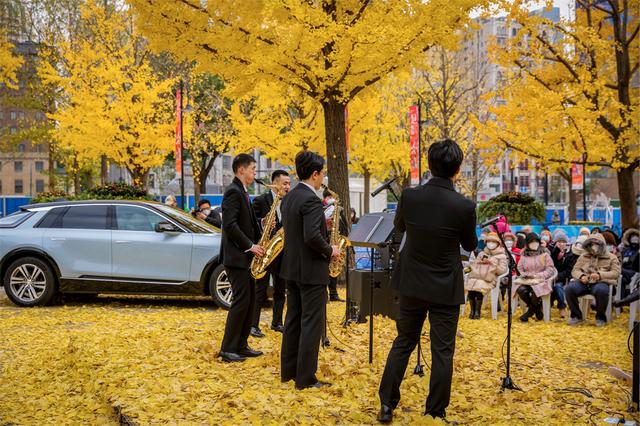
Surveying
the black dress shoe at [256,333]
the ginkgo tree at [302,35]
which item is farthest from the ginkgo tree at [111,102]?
the black dress shoe at [256,333]

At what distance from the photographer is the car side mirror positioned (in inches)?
473

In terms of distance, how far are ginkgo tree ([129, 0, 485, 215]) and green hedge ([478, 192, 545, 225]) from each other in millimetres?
10137

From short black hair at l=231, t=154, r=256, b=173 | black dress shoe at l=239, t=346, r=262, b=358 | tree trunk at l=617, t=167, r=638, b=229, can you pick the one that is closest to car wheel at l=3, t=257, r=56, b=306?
black dress shoe at l=239, t=346, r=262, b=358

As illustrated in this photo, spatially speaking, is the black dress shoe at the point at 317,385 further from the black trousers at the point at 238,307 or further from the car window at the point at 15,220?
the car window at the point at 15,220

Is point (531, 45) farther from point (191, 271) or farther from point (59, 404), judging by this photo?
point (59, 404)

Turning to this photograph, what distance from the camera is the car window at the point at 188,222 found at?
40.1 ft

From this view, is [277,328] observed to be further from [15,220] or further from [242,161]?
[15,220]

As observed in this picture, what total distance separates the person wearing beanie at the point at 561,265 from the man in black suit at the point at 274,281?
5039 millimetres

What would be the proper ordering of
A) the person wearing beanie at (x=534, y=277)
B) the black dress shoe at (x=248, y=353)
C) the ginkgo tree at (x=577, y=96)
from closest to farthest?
1. the black dress shoe at (x=248, y=353)
2. the person wearing beanie at (x=534, y=277)
3. the ginkgo tree at (x=577, y=96)

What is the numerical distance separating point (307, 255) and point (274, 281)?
2969 millimetres

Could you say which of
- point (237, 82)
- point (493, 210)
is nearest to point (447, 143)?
point (237, 82)

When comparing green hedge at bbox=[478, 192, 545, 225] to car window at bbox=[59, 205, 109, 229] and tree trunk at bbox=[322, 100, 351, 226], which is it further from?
car window at bbox=[59, 205, 109, 229]

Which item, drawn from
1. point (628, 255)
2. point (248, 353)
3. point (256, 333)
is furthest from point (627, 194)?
point (248, 353)

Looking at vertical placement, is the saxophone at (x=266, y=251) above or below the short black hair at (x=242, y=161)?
below
